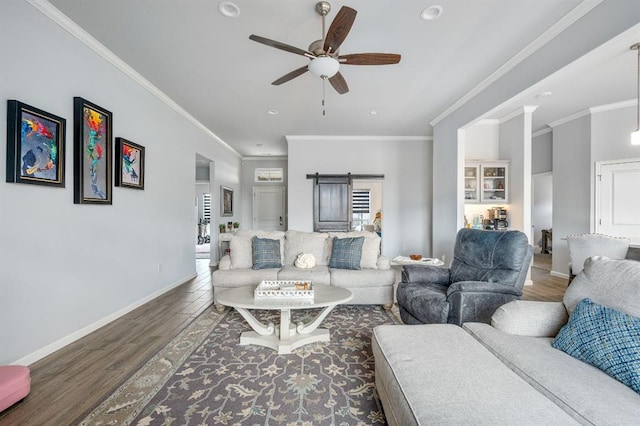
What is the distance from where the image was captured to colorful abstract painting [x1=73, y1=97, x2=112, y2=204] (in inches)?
111

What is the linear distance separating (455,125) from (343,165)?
96.6 inches

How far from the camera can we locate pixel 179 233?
4.99 m

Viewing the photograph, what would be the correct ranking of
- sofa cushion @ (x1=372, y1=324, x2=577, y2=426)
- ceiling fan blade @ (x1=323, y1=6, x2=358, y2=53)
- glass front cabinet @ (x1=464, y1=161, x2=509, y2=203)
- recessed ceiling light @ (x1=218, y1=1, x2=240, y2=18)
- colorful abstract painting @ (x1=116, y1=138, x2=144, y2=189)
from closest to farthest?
sofa cushion @ (x1=372, y1=324, x2=577, y2=426)
ceiling fan blade @ (x1=323, y1=6, x2=358, y2=53)
recessed ceiling light @ (x1=218, y1=1, x2=240, y2=18)
colorful abstract painting @ (x1=116, y1=138, x2=144, y2=189)
glass front cabinet @ (x1=464, y1=161, x2=509, y2=203)

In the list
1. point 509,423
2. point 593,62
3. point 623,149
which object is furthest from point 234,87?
point 623,149

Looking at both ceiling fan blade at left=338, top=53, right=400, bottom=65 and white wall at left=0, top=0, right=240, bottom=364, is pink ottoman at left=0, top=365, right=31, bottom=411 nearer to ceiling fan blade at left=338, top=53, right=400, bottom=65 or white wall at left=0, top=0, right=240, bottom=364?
white wall at left=0, top=0, right=240, bottom=364

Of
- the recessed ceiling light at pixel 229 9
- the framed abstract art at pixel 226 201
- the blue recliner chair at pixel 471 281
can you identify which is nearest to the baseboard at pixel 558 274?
the blue recliner chair at pixel 471 281

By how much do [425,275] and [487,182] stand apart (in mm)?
3510

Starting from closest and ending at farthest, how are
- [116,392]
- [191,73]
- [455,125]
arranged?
[116,392], [191,73], [455,125]

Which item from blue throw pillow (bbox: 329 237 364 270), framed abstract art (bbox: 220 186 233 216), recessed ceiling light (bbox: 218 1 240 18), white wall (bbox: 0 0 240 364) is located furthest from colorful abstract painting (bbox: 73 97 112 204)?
framed abstract art (bbox: 220 186 233 216)

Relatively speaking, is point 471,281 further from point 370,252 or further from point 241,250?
point 241,250

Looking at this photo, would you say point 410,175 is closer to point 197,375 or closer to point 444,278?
point 444,278

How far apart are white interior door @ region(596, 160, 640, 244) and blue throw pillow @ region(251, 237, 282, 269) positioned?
532 cm

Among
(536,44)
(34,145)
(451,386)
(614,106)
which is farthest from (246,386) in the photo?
(614,106)

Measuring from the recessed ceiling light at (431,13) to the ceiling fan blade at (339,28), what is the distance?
872mm
